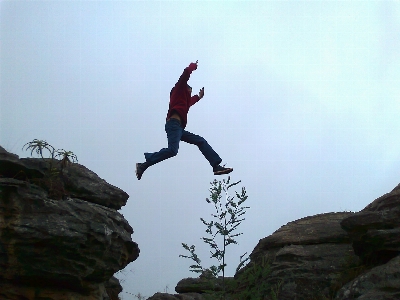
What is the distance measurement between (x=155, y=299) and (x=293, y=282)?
5012 mm

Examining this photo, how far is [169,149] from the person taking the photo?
32.1 ft

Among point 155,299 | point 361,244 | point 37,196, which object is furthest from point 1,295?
point 361,244

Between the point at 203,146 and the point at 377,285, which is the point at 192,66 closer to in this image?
the point at 203,146

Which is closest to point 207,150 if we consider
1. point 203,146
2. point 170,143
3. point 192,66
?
point 203,146

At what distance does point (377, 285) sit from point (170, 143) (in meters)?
4.76

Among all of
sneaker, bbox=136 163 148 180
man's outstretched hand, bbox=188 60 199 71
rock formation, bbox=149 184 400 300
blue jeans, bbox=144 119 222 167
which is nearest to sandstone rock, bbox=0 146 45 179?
sneaker, bbox=136 163 148 180

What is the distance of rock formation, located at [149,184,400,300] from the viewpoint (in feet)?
28.3

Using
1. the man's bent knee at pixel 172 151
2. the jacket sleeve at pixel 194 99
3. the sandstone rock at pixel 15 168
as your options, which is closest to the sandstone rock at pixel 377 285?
the man's bent knee at pixel 172 151

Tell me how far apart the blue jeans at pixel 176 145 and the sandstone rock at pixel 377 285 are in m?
3.54

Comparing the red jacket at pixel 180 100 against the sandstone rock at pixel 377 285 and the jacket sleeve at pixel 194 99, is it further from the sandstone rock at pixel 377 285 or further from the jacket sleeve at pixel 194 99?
the sandstone rock at pixel 377 285

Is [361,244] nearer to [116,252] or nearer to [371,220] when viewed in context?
[371,220]

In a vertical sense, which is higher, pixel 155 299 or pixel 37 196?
pixel 37 196

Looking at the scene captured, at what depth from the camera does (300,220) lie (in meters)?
13.9

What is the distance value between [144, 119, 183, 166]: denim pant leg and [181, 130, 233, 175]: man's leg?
0.40m
